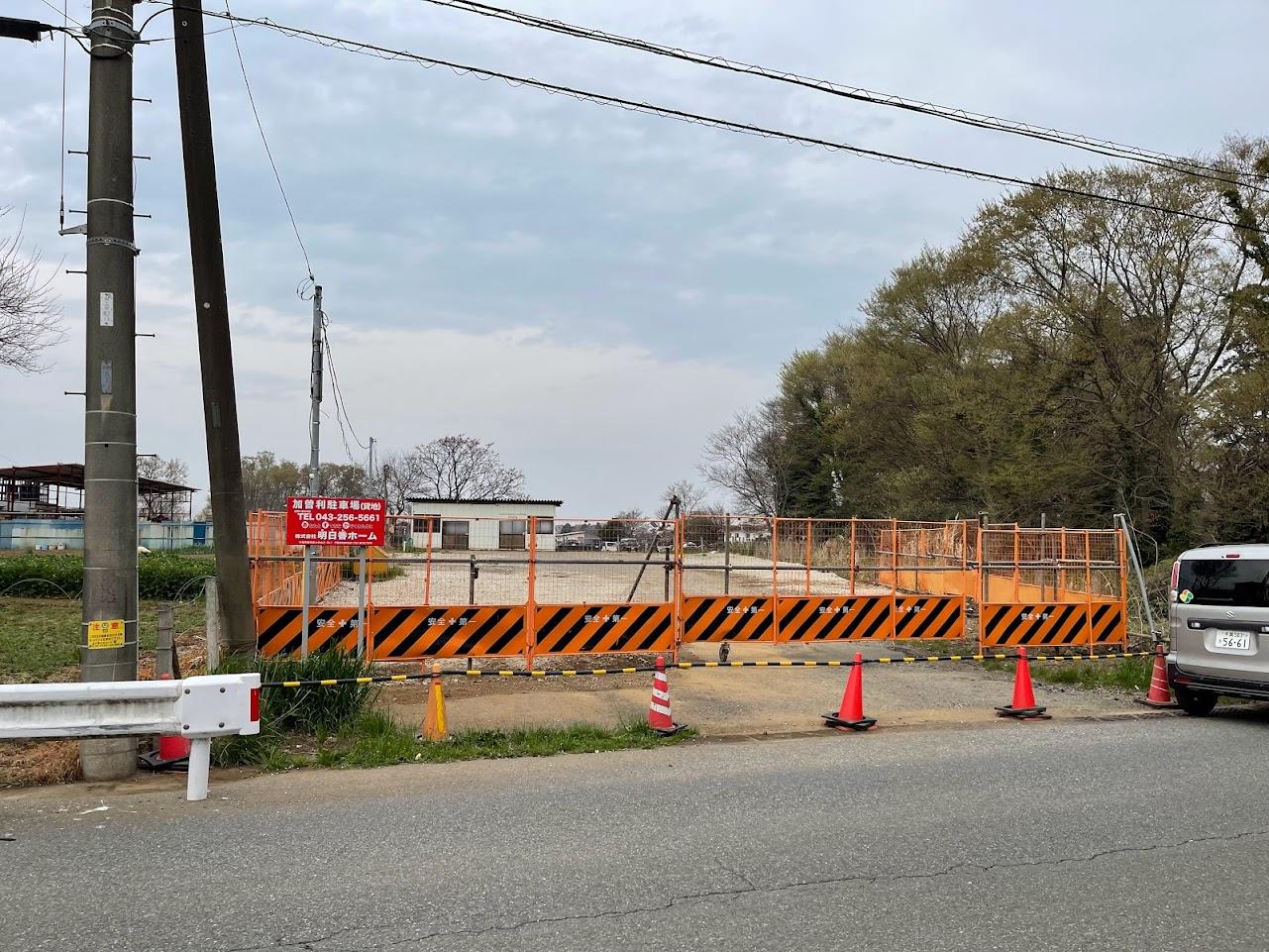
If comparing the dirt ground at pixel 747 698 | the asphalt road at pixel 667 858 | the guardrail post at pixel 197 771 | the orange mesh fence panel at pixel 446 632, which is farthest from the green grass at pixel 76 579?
the asphalt road at pixel 667 858

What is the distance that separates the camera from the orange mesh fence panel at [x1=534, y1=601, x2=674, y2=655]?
12.5 meters

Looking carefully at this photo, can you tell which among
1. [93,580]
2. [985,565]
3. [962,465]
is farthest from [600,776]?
[962,465]

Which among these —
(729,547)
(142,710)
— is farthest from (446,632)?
(729,547)

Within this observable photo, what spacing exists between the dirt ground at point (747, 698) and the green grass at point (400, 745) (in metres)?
0.63

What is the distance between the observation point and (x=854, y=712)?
973 cm

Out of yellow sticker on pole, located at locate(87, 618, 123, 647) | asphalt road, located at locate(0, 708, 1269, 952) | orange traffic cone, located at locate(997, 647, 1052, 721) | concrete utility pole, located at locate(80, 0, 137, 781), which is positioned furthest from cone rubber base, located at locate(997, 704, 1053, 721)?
yellow sticker on pole, located at locate(87, 618, 123, 647)

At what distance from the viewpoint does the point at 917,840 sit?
566 cm

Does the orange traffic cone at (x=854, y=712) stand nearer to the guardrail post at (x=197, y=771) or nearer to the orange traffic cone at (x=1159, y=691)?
the orange traffic cone at (x=1159, y=691)

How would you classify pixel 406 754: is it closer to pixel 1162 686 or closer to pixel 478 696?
pixel 478 696

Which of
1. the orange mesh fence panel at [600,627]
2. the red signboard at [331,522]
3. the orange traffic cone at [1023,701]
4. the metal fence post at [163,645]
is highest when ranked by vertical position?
the red signboard at [331,522]

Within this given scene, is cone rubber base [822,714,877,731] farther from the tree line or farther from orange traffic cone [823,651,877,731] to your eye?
the tree line

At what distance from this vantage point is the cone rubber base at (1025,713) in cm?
1025

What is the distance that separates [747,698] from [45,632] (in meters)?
12.5

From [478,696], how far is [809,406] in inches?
2089
